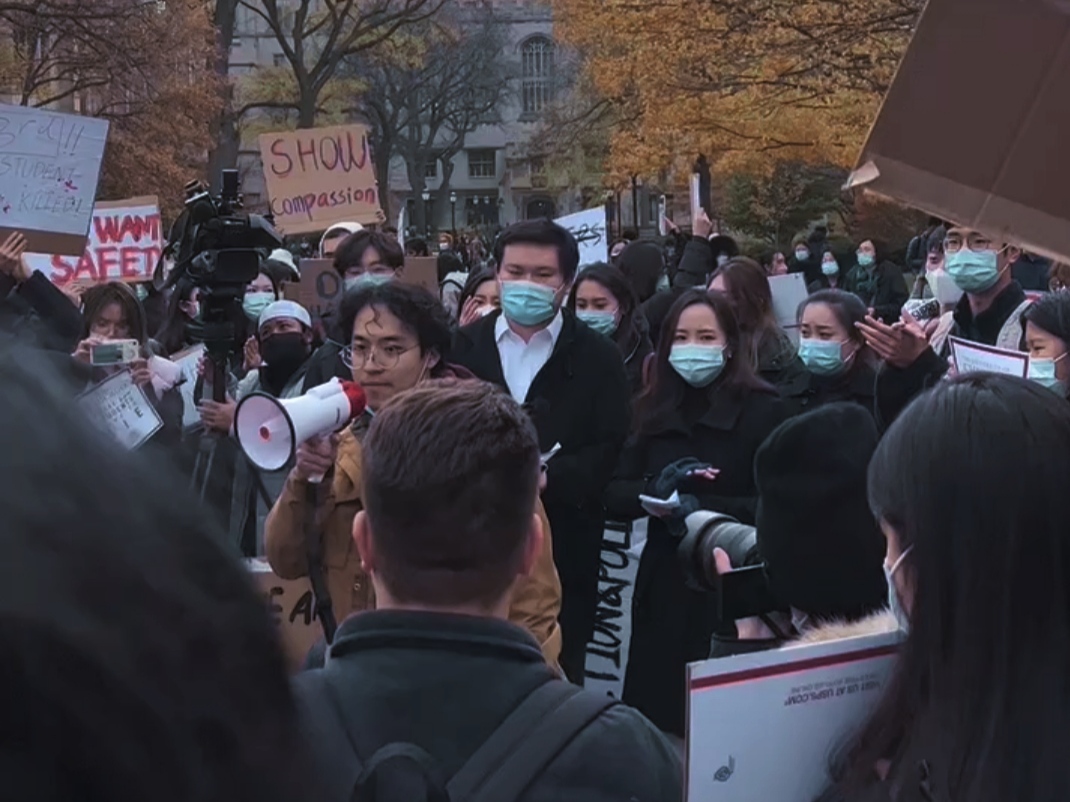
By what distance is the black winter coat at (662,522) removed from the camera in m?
4.27

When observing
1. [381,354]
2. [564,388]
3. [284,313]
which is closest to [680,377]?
[564,388]

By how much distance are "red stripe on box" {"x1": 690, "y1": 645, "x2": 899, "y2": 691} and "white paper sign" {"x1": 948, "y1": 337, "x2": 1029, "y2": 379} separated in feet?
7.38

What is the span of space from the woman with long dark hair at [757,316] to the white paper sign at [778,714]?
425 centimetres

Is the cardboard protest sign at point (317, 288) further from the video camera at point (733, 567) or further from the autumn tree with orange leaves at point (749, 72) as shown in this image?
the autumn tree with orange leaves at point (749, 72)

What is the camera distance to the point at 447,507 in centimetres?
195

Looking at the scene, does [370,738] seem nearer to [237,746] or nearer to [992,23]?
[237,746]

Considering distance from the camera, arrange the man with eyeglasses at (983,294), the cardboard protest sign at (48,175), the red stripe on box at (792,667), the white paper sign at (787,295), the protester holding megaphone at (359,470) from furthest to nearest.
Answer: the white paper sign at (787,295) → the cardboard protest sign at (48,175) → the man with eyeglasses at (983,294) → the protester holding megaphone at (359,470) → the red stripe on box at (792,667)

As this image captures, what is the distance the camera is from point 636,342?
610 centimetres

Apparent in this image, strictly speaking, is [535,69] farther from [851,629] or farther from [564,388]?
[851,629]

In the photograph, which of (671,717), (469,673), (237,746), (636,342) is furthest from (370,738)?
(636,342)

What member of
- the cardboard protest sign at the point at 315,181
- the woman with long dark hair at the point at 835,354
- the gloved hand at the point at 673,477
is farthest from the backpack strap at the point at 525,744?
the cardboard protest sign at the point at 315,181

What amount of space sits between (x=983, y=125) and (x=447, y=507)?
98cm

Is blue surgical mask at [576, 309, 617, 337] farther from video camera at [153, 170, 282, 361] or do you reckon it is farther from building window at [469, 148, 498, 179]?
building window at [469, 148, 498, 179]

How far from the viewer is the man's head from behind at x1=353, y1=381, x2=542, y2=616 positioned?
1891 mm
